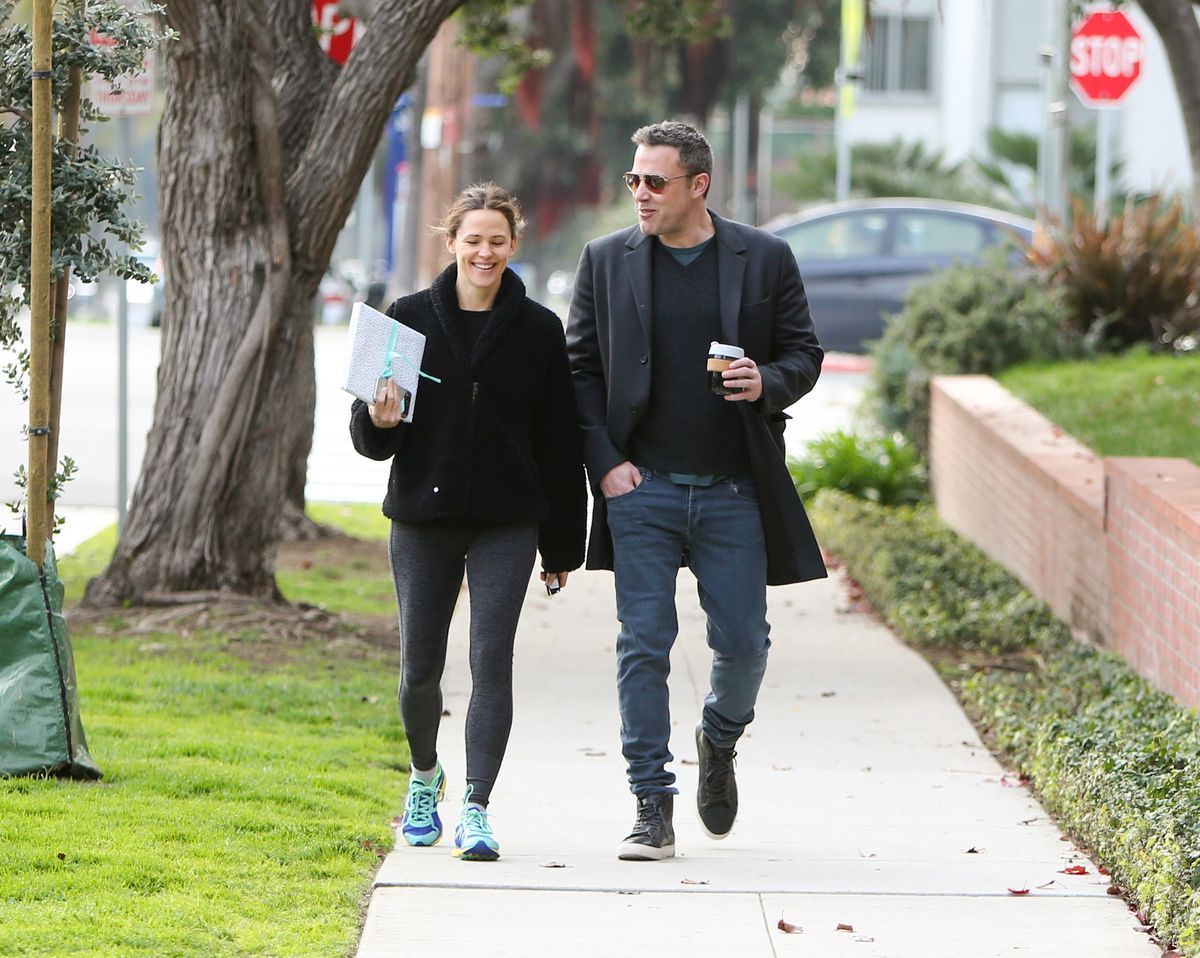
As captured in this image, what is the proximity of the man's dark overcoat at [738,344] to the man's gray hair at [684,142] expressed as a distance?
0.22 metres

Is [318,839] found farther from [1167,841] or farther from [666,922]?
[1167,841]

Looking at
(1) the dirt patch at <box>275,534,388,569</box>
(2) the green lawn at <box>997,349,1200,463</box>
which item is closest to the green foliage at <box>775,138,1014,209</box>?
(2) the green lawn at <box>997,349,1200,463</box>

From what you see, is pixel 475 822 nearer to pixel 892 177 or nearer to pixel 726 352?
pixel 726 352

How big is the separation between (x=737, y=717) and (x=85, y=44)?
9.03 ft

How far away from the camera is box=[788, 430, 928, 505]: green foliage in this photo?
13789 mm

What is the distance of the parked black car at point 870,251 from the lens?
2056 cm

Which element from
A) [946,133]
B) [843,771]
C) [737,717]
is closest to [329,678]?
[843,771]

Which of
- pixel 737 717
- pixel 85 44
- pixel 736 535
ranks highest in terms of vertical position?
pixel 85 44

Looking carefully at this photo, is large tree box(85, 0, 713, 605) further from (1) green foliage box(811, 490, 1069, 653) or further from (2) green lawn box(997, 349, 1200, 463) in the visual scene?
(2) green lawn box(997, 349, 1200, 463)

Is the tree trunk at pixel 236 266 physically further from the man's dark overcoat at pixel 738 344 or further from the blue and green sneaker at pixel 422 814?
the blue and green sneaker at pixel 422 814

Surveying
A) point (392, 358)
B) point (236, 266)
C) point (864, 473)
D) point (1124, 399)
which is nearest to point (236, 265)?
point (236, 266)

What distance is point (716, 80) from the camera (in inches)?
1357

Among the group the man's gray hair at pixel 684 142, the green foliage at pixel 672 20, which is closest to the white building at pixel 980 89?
the green foliage at pixel 672 20

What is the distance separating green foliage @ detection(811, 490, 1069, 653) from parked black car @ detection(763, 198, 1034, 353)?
745 centimetres
